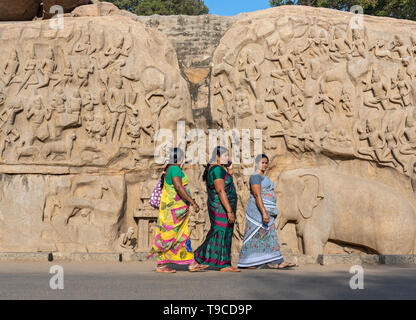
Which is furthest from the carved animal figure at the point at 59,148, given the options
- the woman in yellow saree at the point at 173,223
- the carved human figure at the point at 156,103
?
the woman in yellow saree at the point at 173,223

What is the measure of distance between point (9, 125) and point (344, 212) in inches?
321

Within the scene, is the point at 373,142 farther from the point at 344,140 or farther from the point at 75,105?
the point at 75,105

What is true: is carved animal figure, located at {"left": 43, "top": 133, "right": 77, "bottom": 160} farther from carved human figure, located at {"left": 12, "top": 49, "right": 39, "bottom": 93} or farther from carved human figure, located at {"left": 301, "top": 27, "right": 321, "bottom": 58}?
carved human figure, located at {"left": 301, "top": 27, "right": 321, "bottom": 58}

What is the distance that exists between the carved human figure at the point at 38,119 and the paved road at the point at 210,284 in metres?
6.37

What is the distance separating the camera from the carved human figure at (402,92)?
1446cm

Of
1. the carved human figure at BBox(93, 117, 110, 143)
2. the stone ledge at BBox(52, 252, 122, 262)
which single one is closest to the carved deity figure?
the carved human figure at BBox(93, 117, 110, 143)

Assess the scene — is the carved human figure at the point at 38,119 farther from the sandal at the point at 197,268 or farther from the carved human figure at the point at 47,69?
the sandal at the point at 197,268

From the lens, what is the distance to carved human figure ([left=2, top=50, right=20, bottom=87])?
50.1ft

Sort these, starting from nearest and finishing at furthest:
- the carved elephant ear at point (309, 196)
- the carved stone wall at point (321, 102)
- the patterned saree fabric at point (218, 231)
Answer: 1. the patterned saree fabric at point (218, 231)
2. the carved elephant ear at point (309, 196)
3. the carved stone wall at point (321, 102)

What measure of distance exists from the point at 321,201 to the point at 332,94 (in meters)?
2.78

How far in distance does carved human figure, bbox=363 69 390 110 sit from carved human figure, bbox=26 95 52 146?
7647 millimetres

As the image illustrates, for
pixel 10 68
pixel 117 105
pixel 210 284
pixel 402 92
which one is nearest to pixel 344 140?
pixel 402 92
